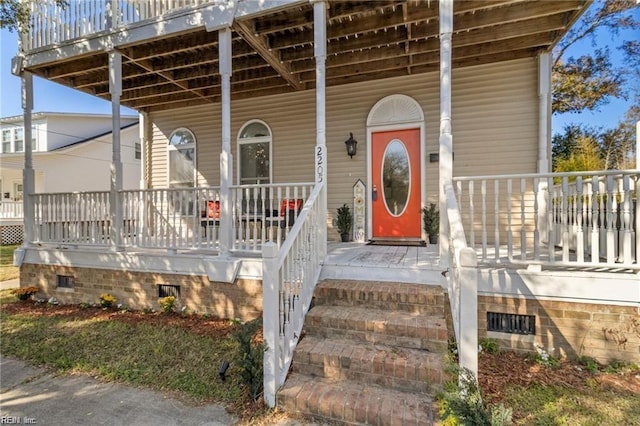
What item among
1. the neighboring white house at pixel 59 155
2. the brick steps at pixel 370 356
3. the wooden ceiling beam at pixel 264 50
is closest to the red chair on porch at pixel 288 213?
the brick steps at pixel 370 356

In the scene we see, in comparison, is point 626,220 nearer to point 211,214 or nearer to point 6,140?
point 211,214

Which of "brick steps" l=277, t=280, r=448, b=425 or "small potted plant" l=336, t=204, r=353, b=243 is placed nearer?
"brick steps" l=277, t=280, r=448, b=425

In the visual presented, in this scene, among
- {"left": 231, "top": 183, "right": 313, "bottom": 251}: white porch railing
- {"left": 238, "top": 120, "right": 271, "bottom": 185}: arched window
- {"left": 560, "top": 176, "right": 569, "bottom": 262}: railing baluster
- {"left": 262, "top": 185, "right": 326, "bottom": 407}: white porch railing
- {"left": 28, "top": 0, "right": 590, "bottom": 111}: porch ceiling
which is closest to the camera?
{"left": 262, "top": 185, "right": 326, "bottom": 407}: white porch railing

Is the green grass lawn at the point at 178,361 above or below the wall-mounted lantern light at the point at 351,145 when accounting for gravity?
below

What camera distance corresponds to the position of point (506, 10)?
13.8ft

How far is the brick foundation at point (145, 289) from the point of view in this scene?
419 cm

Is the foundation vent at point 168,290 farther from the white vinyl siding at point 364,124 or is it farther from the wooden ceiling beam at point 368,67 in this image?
the wooden ceiling beam at point 368,67

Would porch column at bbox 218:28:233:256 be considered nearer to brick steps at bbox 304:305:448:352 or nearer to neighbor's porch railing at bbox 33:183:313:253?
neighbor's porch railing at bbox 33:183:313:253

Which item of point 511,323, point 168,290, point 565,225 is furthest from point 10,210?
point 565,225

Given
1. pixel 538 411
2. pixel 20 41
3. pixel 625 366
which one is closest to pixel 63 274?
pixel 20 41

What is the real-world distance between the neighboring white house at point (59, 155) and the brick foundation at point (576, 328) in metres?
17.3

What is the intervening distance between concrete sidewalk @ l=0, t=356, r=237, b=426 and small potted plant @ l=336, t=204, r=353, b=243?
383 cm

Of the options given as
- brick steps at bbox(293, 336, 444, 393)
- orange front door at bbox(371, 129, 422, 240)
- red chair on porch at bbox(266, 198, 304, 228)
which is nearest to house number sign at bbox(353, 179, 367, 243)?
orange front door at bbox(371, 129, 422, 240)

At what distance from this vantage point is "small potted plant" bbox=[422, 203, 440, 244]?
213 inches
